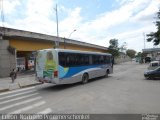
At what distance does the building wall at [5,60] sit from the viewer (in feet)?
80.0

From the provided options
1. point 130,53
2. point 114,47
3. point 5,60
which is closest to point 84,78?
point 5,60

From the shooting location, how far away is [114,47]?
259 feet

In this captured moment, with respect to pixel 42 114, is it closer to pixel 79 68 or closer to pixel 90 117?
pixel 90 117

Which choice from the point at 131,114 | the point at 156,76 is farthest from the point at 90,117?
the point at 156,76

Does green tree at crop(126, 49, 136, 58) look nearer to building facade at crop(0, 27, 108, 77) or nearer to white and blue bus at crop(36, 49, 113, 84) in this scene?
building facade at crop(0, 27, 108, 77)

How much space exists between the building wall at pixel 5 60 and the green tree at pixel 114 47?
54.8m

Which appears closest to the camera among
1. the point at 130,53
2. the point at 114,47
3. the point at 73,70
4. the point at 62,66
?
the point at 62,66

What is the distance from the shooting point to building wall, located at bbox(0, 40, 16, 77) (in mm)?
24375

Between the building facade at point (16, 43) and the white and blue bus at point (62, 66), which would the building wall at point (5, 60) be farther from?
the white and blue bus at point (62, 66)

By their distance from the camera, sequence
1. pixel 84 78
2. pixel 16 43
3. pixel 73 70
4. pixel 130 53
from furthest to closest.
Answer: pixel 130 53 < pixel 16 43 < pixel 84 78 < pixel 73 70

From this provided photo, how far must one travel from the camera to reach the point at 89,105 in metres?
9.11

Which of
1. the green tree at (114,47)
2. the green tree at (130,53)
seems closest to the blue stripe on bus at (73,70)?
the green tree at (114,47)

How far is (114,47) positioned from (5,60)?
5828 centimetres

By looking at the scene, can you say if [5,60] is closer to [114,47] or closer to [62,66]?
[62,66]
